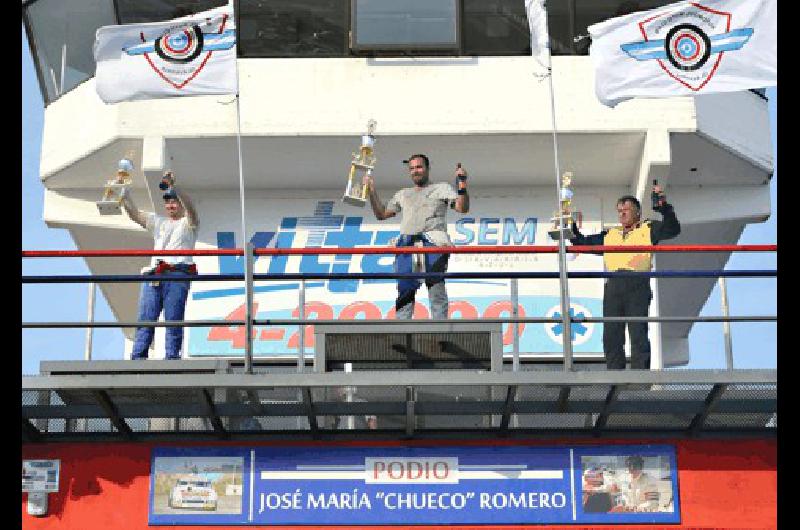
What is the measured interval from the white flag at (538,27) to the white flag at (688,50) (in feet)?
3.34

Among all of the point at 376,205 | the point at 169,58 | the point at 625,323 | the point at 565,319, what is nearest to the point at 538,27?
the point at 376,205

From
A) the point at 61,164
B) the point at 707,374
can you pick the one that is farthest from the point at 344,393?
the point at 61,164

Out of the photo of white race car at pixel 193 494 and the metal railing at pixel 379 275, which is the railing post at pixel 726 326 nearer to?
the metal railing at pixel 379 275

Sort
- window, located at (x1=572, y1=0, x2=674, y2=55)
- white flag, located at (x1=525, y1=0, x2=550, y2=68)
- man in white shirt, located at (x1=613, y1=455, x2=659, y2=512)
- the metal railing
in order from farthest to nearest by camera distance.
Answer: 1. window, located at (x1=572, y1=0, x2=674, y2=55)
2. white flag, located at (x1=525, y1=0, x2=550, y2=68)
3. the metal railing
4. man in white shirt, located at (x1=613, y1=455, x2=659, y2=512)

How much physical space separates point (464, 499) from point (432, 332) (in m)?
1.66

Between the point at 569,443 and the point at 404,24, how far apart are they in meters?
6.56

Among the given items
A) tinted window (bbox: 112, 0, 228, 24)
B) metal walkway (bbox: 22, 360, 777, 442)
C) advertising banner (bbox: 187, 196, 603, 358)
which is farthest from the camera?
tinted window (bbox: 112, 0, 228, 24)

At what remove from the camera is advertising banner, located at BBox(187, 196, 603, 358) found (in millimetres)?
17547

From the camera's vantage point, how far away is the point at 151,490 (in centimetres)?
1314

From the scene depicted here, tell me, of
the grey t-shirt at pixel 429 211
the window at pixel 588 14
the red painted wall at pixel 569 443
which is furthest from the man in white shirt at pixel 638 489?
the window at pixel 588 14

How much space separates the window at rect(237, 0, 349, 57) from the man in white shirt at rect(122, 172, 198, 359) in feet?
9.05

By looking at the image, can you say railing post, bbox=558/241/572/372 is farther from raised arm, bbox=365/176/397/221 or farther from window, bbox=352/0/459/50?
window, bbox=352/0/459/50

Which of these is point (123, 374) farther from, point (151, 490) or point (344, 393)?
point (344, 393)

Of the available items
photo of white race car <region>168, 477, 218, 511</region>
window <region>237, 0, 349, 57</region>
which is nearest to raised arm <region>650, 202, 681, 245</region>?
window <region>237, 0, 349, 57</region>
